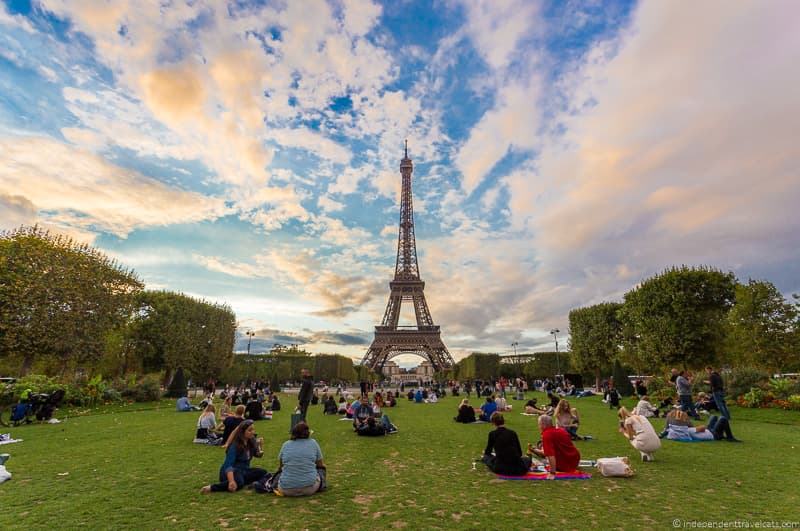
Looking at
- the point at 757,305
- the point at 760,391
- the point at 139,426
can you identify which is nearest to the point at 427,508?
the point at 139,426

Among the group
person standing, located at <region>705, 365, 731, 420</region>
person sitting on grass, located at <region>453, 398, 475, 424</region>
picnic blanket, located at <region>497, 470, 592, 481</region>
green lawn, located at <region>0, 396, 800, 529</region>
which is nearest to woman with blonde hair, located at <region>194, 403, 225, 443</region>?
green lawn, located at <region>0, 396, 800, 529</region>

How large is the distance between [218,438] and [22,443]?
16.9ft

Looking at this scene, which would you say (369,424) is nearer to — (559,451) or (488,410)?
(488,410)

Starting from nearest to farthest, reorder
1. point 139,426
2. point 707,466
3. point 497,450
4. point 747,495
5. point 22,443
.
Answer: point 747,495
point 497,450
point 707,466
point 22,443
point 139,426

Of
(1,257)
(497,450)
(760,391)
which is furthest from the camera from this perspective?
(1,257)

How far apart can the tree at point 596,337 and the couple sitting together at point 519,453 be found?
34696 millimetres

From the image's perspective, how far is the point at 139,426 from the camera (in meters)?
14.8

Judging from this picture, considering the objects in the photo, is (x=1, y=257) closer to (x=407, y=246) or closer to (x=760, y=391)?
(x=760, y=391)

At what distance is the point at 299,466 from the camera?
620 centimetres

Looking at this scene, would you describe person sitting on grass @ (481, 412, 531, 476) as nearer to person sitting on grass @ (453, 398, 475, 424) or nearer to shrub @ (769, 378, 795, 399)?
person sitting on grass @ (453, 398, 475, 424)

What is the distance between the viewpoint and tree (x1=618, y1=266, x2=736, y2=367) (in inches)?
1103

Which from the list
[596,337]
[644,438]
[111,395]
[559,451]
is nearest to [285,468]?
[559,451]

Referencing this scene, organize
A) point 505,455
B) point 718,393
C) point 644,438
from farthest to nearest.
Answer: point 718,393
point 644,438
point 505,455

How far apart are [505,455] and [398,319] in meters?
58.2
